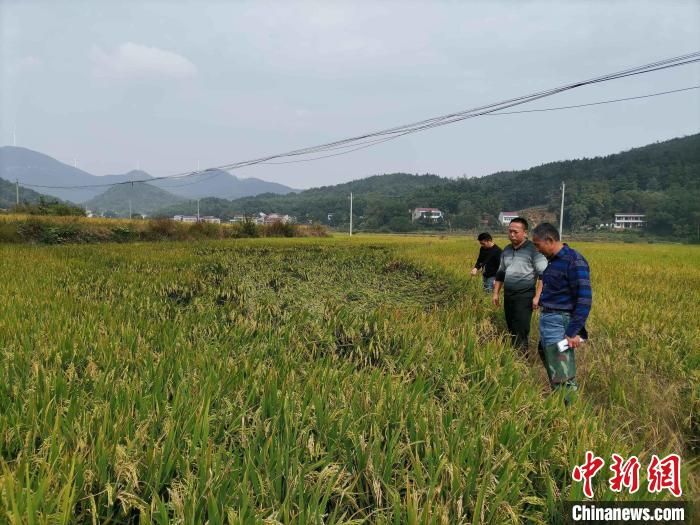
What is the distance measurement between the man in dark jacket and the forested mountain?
67.6m

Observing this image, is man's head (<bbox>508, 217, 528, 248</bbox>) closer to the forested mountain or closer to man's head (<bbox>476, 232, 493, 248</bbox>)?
man's head (<bbox>476, 232, 493, 248</bbox>)

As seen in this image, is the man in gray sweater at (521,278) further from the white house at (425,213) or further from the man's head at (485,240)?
the white house at (425,213)

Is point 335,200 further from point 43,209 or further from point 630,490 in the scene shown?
point 630,490

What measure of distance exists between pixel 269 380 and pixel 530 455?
144 cm

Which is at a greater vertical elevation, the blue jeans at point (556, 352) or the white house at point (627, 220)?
the white house at point (627, 220)

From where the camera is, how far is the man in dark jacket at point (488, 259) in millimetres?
5750

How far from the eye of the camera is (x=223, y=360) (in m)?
2.59

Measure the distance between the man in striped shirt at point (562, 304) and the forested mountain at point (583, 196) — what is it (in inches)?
2784

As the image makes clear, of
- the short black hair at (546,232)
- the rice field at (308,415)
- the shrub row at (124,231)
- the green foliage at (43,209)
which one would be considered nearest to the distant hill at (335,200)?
the green foliage at (43,209)

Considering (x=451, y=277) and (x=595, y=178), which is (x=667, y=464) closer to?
(x=451, y=277)

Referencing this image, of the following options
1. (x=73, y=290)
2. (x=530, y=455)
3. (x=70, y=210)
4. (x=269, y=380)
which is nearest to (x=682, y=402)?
(x=530, y=455)

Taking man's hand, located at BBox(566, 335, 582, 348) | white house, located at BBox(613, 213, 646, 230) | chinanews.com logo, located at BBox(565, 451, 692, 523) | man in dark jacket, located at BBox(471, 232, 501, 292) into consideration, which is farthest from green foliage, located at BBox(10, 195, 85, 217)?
white house, located at BBox(613, 213, 646, 230)

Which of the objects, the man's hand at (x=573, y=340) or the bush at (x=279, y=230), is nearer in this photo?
the man's hand at (x=573, y=340)

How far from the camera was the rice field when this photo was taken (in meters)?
1.42
